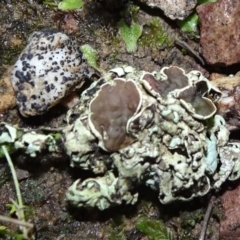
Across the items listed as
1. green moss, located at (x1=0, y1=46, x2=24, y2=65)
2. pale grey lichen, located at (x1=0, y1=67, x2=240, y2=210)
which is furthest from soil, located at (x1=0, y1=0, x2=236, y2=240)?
pale grey lichen, located at (x1=0, y1=67, x2=240, y2=210)

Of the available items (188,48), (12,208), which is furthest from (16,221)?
(188,48)

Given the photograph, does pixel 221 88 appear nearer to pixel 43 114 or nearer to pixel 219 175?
pixel 219 175

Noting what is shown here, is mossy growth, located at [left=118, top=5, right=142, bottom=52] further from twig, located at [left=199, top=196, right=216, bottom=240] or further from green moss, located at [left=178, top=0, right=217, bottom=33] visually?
twig, located at [left=199, top=196, right=216, bottom=240]

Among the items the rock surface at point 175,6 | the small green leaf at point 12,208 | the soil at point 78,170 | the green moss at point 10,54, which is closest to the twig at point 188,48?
the soil at point 78,170

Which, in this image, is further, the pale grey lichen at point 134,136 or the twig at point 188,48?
the twig at point 188,48

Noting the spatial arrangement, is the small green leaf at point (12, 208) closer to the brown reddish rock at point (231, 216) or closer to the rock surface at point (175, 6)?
the brown reddish rock at point (231, 216)

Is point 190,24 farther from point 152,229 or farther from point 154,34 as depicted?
point 152,229

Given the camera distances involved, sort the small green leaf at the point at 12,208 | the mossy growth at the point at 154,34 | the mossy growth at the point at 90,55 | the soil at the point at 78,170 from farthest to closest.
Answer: the mossy growth at the point at 154,34, the mossy growth at the point at 90,55, the soil at the point at 78,170, the small green leaf at the point at 12,208
